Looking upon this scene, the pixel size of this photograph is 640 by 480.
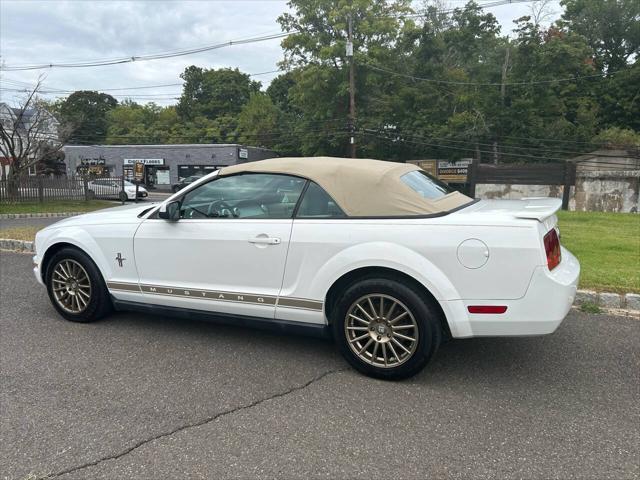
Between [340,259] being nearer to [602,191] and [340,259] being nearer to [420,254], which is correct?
[420,254]

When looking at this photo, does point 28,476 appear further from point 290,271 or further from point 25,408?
point 290,271

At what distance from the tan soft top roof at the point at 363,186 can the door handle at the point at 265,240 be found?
55cm

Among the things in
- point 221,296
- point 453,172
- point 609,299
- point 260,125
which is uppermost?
point 260,125

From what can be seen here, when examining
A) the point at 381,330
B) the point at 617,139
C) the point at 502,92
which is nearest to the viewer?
the point at 381,330

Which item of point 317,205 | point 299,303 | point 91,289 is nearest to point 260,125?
point 91,289

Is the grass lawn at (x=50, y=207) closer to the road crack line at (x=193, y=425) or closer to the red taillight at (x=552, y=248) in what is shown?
the road crack line at (x=193, y=425)

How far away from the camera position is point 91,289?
4559 millimetres

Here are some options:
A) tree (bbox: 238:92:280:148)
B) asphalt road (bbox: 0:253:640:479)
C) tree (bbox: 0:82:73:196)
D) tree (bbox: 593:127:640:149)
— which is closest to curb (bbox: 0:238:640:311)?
asphalt road (bbox: 0:253:640:479)

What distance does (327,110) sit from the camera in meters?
42.4

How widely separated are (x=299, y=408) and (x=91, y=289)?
2.57 metres

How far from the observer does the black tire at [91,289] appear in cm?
452

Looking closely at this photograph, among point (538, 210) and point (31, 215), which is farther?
point (31, 215)

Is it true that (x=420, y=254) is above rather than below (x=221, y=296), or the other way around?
above

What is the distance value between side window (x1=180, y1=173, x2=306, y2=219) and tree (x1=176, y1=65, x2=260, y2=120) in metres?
64.2
